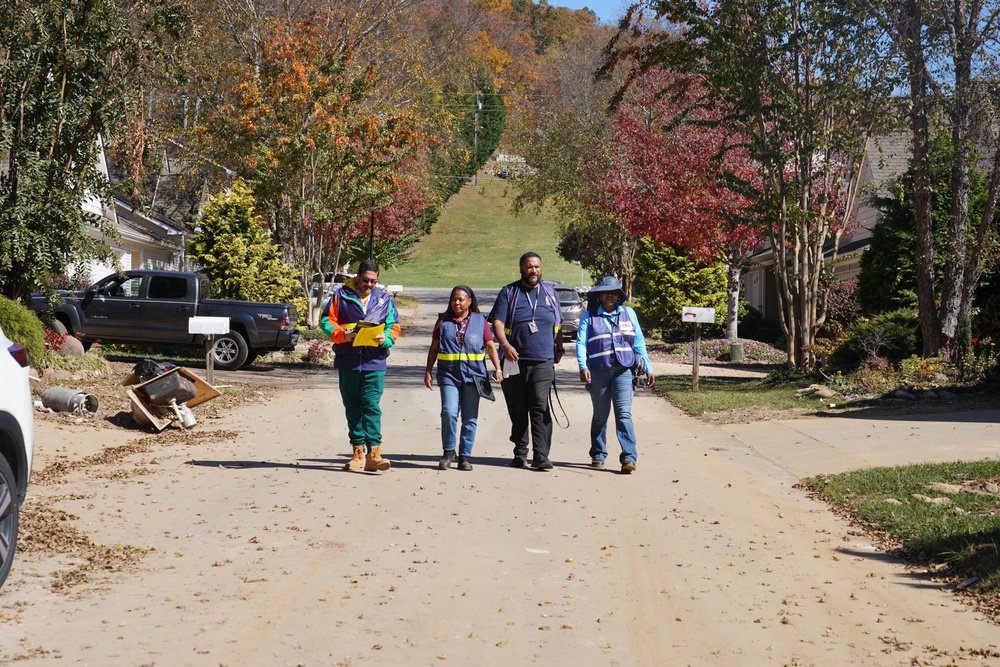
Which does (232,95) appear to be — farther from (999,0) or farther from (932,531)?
(932,531)

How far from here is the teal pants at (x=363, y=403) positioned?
10602mm

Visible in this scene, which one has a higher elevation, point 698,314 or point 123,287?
point 123,287

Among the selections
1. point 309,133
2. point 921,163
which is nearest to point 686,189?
point 921,163

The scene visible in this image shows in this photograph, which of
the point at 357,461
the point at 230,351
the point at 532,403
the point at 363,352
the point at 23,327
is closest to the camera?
the point at 363,352

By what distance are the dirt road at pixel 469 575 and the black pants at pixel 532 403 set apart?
0.31 m

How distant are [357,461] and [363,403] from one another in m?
0.60

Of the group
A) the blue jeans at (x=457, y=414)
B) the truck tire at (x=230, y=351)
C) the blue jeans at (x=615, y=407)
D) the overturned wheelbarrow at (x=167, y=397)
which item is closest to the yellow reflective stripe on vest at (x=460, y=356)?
the blue jeans at (x=457, y=414)

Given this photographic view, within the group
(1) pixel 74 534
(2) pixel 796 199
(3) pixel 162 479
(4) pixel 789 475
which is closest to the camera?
(1) pixel 74 534

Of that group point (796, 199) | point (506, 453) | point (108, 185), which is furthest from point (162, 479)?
point (796, 199)

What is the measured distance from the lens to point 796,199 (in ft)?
68.8

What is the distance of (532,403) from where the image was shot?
11094mm

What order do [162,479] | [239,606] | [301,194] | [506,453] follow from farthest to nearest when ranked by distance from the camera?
[301,194]
[506,453]
[162,479]
[239,606]

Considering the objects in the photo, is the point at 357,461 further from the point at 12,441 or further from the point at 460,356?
the point at 12,441

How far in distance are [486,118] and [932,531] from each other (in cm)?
9684
